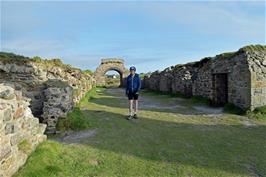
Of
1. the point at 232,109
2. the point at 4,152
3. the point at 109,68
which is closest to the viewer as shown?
the point at 4,152

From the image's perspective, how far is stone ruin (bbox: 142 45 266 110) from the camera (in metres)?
11.1

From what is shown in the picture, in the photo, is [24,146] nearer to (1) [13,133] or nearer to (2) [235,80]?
(1) [13,133]

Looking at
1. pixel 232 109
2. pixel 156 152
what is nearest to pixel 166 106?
pixel 232 109

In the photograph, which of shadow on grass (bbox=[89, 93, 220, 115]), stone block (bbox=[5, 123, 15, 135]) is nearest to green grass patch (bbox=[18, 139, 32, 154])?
stone block (bbox=[5, 123, 15, 135])

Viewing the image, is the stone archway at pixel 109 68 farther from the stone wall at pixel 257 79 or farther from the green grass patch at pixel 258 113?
the green grass patch at pixel 258 113

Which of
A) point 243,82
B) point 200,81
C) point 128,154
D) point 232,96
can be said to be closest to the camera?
point 128,154

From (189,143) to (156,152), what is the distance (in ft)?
3.39

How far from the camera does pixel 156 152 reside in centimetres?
620

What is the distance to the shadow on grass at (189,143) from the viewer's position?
18.6 ft

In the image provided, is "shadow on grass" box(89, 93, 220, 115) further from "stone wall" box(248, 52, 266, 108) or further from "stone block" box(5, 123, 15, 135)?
"stone block" box(5, 123, 15, 135)

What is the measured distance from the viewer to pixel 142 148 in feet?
21.2

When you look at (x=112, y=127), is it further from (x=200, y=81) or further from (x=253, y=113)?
(x=200, y=81)

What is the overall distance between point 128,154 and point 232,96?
294 inches

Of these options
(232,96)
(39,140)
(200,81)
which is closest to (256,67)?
(232,96)
